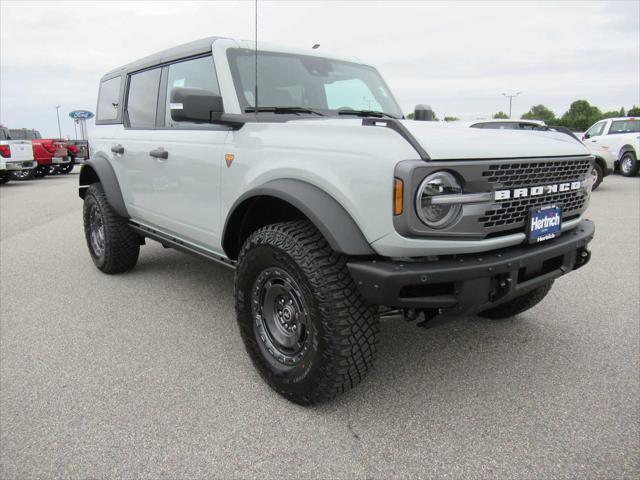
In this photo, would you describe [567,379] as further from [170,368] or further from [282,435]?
[170,368]

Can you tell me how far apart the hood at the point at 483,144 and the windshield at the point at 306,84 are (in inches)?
41.2

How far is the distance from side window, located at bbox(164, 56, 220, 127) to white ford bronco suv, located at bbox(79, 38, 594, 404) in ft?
0.05

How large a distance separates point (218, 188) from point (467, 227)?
1.59 meters

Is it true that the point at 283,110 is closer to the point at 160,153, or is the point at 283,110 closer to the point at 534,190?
the point at 160,153

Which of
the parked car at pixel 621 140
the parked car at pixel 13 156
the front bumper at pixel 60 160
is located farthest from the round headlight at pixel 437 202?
the front bumper at pixel 60 160

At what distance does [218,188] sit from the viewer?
3.08 meters

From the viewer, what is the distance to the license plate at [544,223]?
2387mm

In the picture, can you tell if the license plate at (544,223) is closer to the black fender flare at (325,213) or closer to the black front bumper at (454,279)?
the black front bumper at (454,279)

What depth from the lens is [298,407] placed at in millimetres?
2613

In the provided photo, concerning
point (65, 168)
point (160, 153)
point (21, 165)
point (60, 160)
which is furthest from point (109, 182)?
point (65, 168)

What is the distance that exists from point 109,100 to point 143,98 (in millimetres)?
973

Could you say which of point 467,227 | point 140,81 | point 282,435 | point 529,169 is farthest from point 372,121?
point 140,81

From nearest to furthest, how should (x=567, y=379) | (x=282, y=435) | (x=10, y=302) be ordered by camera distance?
(x=282, y=435) < (x=567, y=379) < (x=10, y=302)

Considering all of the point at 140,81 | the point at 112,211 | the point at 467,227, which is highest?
the point at 140,81
